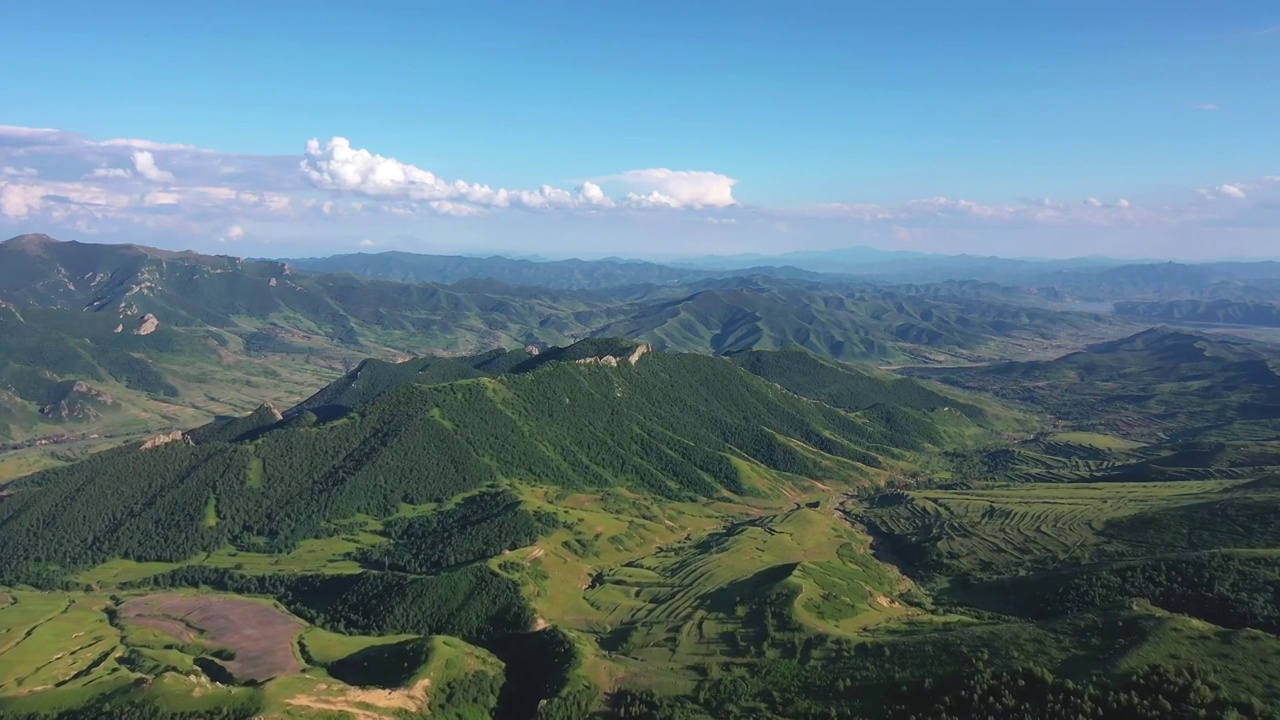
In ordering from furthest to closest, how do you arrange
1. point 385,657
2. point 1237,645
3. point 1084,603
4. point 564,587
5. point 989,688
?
point 564,587 → point 1084,603 → point 385,657 → point 1237,645 → point 989,688

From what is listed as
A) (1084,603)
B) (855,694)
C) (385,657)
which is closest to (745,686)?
(855,694)

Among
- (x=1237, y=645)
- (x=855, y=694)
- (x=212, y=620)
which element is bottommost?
(x=212, y=620)

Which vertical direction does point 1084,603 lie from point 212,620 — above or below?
above

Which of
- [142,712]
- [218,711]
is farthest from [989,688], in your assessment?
[142,712]

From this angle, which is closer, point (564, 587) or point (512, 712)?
point (512, 712)

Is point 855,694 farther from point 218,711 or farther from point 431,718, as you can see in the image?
point 218,711

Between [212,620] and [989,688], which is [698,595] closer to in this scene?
[989,688]

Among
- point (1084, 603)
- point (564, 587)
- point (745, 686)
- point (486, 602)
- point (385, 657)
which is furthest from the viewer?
point (564, 587)
